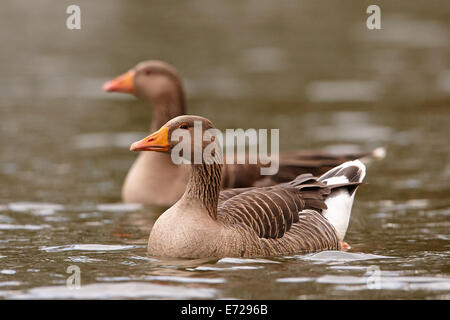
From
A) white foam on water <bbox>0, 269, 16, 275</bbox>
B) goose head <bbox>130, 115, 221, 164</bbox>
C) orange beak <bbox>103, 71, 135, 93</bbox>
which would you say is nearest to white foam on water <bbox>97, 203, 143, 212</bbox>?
orange beak <bbox>103, 71, 135, 93</bbox>

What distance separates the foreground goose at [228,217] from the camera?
10.4 m

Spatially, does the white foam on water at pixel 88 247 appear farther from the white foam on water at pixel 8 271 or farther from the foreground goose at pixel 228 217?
the white foam on water at pixel 8 271

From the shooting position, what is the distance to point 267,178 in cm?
1416

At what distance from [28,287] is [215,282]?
75.2 inches

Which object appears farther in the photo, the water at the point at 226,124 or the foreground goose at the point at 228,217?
the foreground goose at the point at 228,217

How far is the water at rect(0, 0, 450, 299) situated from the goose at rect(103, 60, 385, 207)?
360 millimetres

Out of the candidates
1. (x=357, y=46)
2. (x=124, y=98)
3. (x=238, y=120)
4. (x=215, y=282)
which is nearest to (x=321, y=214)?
(x=215, y=282)

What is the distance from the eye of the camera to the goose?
1412cm

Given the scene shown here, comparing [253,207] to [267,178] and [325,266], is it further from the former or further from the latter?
[267,178]

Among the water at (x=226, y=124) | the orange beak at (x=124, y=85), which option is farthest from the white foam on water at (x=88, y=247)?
the orange beak at (x=124, y=85)

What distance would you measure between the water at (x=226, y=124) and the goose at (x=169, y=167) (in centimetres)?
36

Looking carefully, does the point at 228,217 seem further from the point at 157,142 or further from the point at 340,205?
the point at 340,205

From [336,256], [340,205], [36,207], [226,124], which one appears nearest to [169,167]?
[36,207]
